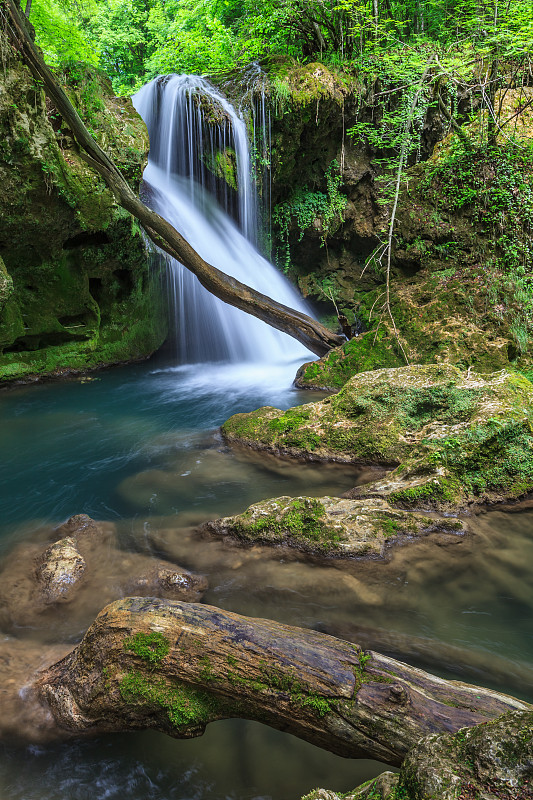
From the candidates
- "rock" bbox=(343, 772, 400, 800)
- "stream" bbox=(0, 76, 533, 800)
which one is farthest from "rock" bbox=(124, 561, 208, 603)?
"rock" bbox=(343, 772, 400, 800)

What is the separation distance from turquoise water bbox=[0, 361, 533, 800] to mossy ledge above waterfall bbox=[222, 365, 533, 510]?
0.30 m

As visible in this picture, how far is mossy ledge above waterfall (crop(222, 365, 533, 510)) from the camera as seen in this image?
4203mm

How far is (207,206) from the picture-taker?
39.3 feet

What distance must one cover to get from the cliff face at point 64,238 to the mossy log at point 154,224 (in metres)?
0.51

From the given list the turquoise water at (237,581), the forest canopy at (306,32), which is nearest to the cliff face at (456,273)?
the forest canopy at (306,32)

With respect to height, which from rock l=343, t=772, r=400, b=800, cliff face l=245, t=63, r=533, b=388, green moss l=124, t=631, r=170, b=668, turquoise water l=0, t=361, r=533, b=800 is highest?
cliff face l=245, t=63, r=533, b=388

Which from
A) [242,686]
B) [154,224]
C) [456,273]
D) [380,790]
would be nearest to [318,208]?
[456,273]

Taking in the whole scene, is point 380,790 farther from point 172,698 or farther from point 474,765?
point 172,698

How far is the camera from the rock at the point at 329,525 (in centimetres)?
355

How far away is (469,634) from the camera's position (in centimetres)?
279

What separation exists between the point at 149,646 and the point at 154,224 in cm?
654

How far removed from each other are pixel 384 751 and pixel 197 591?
5.95 feet

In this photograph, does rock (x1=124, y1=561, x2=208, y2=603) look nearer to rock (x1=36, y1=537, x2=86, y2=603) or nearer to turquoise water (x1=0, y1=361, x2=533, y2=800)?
turquoise water (x1=0, y1=361, x2=533, y2=800)

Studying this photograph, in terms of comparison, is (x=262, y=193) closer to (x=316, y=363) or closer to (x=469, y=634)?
(x=316, y=363)
